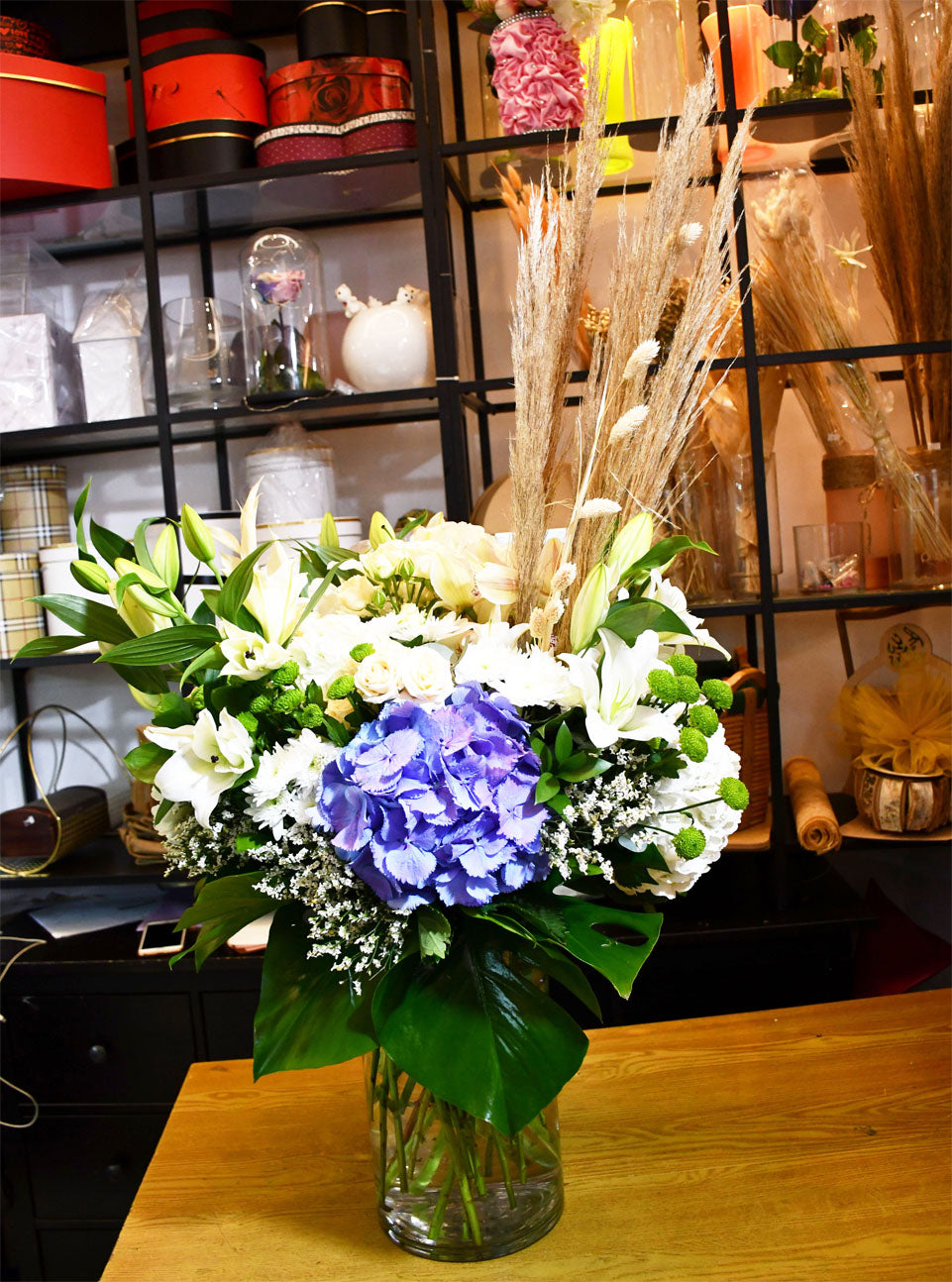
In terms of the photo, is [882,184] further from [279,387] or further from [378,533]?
[378,533]

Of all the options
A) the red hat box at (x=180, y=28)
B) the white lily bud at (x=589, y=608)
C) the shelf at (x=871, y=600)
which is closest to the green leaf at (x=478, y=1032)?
the white lily bud at (x=589, y=608)

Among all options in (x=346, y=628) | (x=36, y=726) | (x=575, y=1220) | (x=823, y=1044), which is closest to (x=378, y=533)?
(x=346, y=628)

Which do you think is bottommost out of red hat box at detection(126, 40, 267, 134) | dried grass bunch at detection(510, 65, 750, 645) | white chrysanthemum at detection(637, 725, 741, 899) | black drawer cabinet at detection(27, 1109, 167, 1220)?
black drawer cabinet at detection(27, 1109, 167, 1220)

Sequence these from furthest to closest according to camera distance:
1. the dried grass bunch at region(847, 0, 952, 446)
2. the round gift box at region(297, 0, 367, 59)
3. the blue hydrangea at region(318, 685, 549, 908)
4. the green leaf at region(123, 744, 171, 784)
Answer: the round gift box at region(297, 0, 367, 59) < the dried grass bunch at region(847, 0, 952, 446) < the green leaf at region(123, 744, 171, 784) < the blue hydrangea at region(318, 685, 549, 908)

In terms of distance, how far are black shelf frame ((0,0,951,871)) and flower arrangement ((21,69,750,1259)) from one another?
90 cm

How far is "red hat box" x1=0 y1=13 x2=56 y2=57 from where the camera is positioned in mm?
1980

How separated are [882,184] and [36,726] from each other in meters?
1.99

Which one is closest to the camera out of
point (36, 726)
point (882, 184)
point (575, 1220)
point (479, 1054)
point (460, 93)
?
point (479, 1054)

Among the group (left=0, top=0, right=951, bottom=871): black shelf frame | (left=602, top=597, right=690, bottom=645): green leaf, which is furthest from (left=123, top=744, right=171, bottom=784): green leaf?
(left=0, top=0, right=951, bottom=871): black shelf frame

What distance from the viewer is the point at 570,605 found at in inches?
31.9

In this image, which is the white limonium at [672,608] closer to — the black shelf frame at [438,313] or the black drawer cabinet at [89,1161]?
the black shelf frame at [438,313]

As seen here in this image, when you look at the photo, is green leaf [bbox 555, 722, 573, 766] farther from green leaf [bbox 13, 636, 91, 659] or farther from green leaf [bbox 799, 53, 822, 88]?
green leaf [bbox 799, 53, 822, 88]

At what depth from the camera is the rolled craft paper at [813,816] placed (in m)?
1.83

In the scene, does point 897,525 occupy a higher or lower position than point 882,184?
lower
